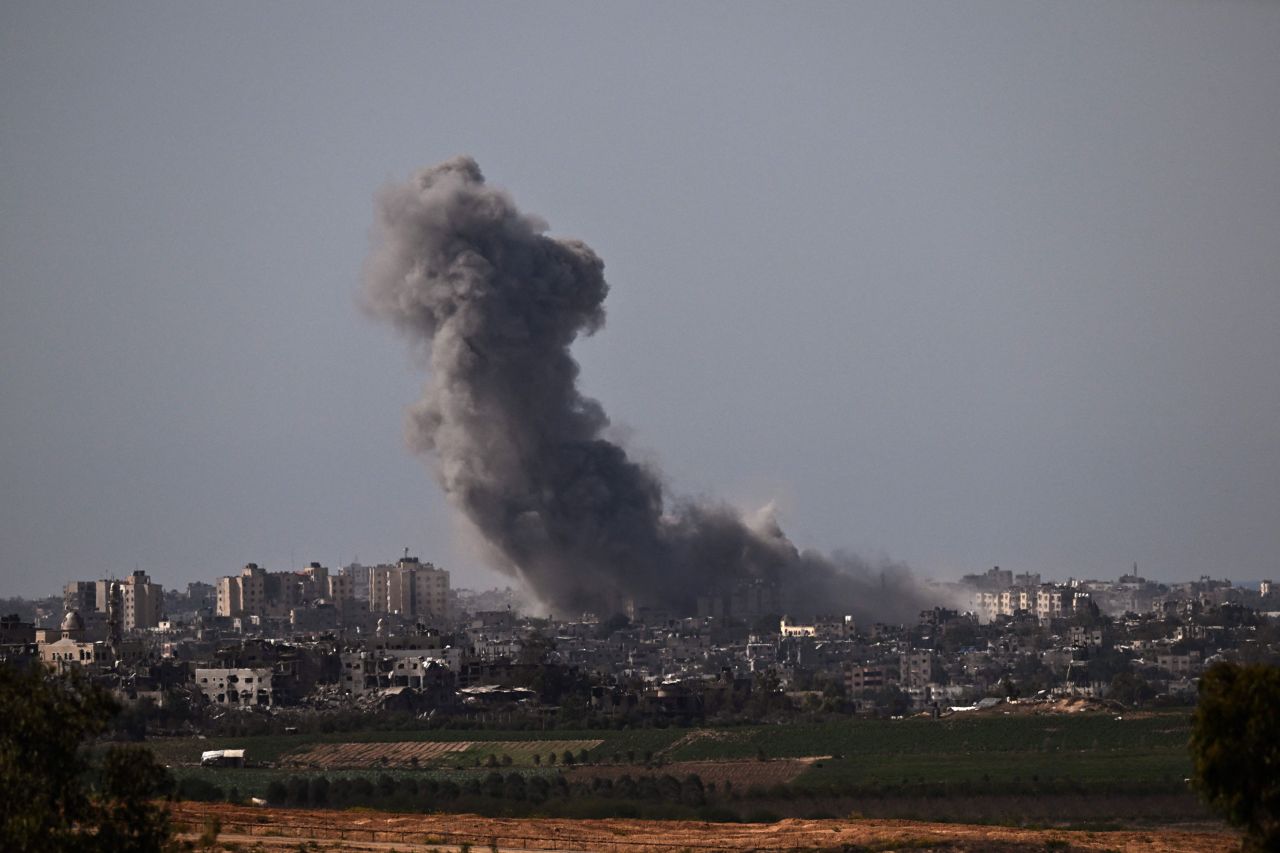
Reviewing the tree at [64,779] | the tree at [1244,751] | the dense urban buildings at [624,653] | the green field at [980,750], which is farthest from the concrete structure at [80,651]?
the tree at [1244,751]

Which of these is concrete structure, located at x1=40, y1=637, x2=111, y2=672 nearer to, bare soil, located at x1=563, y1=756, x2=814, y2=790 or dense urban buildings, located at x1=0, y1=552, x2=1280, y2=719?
dense urban buildings, located at x1=0, y1=552, x2=1280, y2=719

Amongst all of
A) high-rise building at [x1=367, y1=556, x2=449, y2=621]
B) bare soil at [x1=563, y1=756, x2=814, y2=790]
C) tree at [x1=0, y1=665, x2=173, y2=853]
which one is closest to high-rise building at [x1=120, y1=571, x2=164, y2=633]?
high-rise building at [x1=367, y1=556, x2=449, y2=621]

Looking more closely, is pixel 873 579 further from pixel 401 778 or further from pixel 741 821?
pixel 741 821

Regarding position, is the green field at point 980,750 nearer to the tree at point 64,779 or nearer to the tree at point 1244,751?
the tree at point 1244,751

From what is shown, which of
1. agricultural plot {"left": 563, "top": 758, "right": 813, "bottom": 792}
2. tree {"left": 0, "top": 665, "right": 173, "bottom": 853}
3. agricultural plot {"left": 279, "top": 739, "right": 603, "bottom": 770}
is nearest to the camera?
tree {"left": 0, "top": 665, "right": 173, "bottom": 853}

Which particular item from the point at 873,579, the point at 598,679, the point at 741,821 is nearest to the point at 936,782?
the point at 741,821
